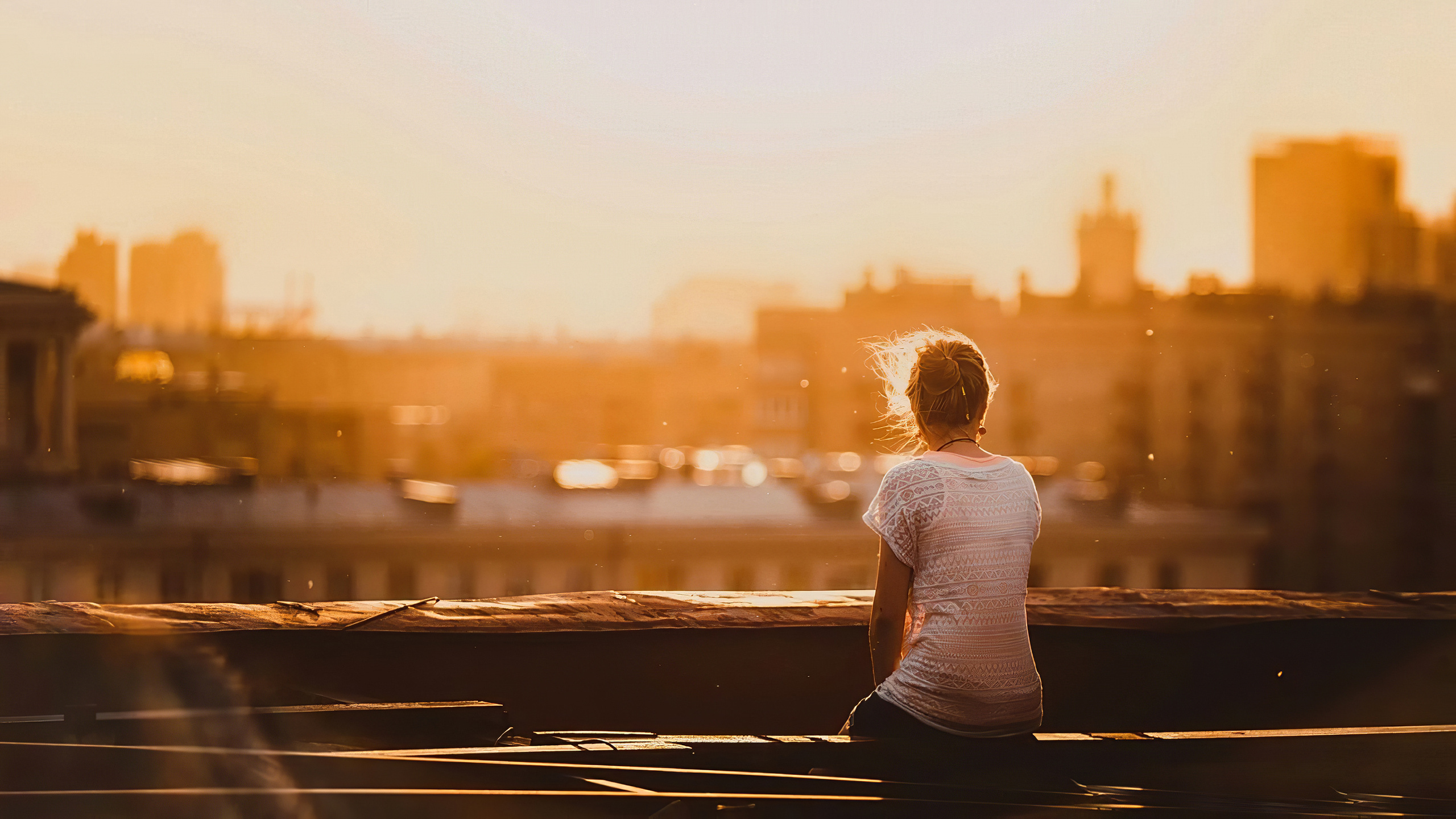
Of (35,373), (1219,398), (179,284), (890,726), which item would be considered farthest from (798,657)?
(1219,398)

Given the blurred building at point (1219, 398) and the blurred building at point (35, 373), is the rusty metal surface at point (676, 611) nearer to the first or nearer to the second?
the blurred building at point (35, 373)

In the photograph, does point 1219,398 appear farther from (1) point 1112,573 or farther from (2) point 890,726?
(2) point 890,726

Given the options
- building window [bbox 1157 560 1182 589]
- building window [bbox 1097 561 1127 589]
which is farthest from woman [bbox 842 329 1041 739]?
building window [bbox 1157 560 1182 589]

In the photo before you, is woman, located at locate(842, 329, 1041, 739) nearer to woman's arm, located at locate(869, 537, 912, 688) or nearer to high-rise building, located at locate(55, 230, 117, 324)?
woman's arm, located at locate(869, 537, 912, 688)

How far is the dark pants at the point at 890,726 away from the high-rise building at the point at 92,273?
36.6 meters

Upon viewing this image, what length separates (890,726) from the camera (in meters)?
1.68

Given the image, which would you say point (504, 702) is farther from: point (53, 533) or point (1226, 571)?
point (1226, 571)

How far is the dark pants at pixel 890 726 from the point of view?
1.65 m

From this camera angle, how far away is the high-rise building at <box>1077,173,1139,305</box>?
48812 millimetres

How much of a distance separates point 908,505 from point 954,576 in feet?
0.40

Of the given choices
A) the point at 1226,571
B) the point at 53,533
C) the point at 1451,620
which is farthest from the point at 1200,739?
the point at 1226,571

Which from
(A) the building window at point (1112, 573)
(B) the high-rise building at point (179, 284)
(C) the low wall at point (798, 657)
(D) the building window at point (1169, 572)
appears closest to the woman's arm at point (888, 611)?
(C) the low wall at point (798, 657)

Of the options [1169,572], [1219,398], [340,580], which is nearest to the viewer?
[340,580]

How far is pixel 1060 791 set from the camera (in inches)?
56.4
